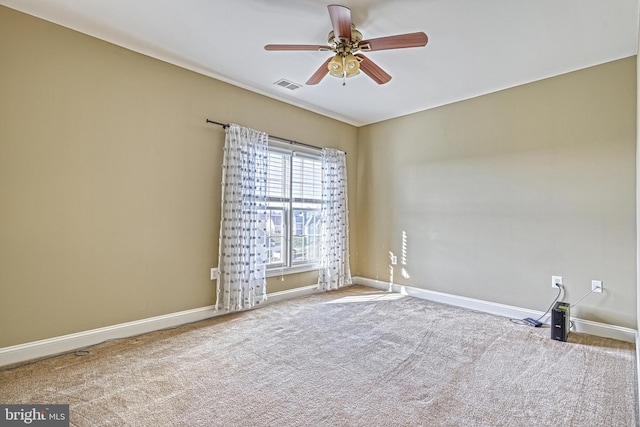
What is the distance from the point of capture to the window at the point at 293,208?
4004mm

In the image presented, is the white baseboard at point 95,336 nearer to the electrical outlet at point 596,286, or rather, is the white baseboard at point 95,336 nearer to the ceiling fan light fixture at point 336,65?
the ceiling fan light fixture at point 336,65

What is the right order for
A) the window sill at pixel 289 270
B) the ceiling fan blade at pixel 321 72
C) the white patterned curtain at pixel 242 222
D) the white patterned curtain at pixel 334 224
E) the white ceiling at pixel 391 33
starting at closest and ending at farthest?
the white ceiling at pixel 391 33 → the ceiling fan blade at pixel 321 72 → the white patterned curtain at pixel 242 222 → the window sill at pixel 289 270 → the white patterned curtain at pixel 334 224

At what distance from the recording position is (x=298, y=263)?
169 inches

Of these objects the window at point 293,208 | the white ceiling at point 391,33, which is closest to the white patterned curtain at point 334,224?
the window at point 293,208

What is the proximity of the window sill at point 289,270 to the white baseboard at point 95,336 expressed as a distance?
0.78 metres

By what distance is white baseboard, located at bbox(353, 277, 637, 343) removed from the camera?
2848 millimetres

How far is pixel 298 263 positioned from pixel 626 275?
3463mm

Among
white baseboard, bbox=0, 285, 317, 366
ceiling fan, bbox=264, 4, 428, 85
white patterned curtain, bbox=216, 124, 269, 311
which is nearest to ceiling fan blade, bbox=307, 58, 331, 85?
ceiling fan, bbox=264, 4, 428, 85

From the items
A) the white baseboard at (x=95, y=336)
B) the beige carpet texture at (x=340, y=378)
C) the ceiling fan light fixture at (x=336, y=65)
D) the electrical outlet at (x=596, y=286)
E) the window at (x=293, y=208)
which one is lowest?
the beige carpet texture at (x=340, y=378)

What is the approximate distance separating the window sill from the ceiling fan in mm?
2429

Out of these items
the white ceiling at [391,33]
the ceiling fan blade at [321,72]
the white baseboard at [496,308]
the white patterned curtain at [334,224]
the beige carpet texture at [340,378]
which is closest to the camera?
the beige carpet texture at [340,378]

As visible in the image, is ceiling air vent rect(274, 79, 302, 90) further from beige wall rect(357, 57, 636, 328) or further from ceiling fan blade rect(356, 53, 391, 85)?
beige wall rect(357, 57, 636, 328)

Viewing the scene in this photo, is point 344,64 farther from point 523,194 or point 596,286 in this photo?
point 596,286

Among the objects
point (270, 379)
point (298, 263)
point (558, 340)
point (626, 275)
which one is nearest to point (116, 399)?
point (270, 379)
